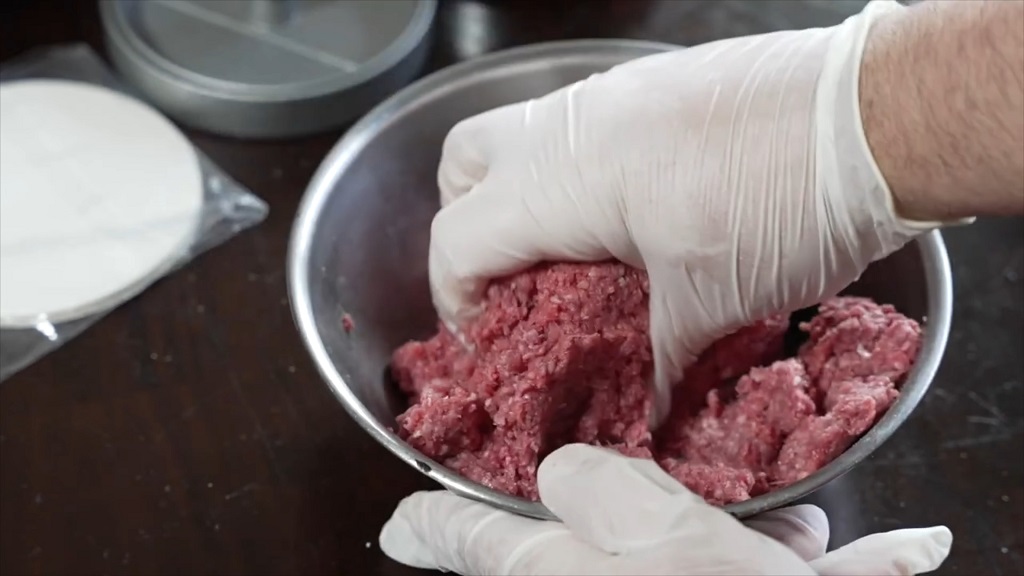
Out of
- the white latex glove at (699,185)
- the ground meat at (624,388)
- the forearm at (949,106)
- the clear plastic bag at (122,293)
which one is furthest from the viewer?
the clear plastic bag at (122,293)

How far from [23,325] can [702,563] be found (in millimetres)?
993

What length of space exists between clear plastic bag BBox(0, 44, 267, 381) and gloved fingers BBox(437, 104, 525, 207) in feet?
1.41

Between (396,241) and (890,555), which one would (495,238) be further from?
(890,555)

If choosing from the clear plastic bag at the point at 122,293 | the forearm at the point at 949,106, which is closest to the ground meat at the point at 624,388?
the forearm at the point at 949,106

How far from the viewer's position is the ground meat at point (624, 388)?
1.03 metres

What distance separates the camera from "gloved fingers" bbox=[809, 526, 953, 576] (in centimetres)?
93

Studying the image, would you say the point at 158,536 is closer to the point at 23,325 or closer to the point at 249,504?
the point at 249,504

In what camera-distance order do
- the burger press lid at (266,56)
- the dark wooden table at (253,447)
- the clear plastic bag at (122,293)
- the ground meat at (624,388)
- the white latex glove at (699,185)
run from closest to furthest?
the white latex glove at (699,185)
the ground meat at (624,388)
the dark wooden table at (253,447)
the clear plastic bag at (122,293)
the burger press lid at (266,56)

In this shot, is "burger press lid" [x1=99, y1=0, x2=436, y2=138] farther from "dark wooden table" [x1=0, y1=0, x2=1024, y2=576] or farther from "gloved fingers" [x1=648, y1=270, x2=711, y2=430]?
"gloved fingers" [x1=648, y1=270, x2=711, y2=430]

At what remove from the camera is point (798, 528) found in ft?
3.28

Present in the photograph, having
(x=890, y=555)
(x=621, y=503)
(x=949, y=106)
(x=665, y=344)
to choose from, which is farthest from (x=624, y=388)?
(x=949, y=106)

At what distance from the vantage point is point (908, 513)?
1.25 meters

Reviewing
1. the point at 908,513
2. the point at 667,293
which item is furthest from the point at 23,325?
the point at 908,513

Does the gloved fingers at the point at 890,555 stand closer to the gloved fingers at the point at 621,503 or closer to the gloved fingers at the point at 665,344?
the gloved fingers at the point at 621,503
